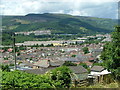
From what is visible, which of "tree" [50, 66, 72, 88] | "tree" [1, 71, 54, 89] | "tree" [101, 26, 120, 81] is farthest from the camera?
"tree" [101, 26, 120, 81]

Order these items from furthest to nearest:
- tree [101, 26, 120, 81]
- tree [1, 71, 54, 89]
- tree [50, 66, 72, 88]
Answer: tree [101, 26, 120, 81], tree [50, 66, 72, 88], tree [1, 71, 54, 89]

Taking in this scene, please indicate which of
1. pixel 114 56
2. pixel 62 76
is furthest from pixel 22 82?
pixel 114 56

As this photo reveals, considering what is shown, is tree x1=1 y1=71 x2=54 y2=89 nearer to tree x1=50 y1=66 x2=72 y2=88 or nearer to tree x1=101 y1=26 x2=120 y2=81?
tree x1=50 y1=66 x2=72 y2=88

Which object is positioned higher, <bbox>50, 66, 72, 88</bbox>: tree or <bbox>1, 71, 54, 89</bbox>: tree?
<bbox>1, 71, 54, 89</bbox>: tree

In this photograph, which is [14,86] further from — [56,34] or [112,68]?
[56,34]

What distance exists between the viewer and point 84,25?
119m

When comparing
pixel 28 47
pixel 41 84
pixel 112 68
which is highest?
pixel 41 84

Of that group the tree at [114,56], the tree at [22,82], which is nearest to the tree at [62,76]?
the tree at [22,82]

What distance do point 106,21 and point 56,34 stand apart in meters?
59.5

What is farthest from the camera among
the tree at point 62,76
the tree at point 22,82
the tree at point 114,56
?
the tree at point 114,56

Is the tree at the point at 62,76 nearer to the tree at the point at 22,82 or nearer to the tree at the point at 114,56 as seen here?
the tree at the point at 22,82

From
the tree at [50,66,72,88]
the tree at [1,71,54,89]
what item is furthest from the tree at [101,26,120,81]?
the tree at [1,71,54,89]

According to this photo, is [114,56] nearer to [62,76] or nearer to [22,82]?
[62,76]

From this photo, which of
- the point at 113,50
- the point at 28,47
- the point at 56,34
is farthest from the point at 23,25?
the point at 113,50
